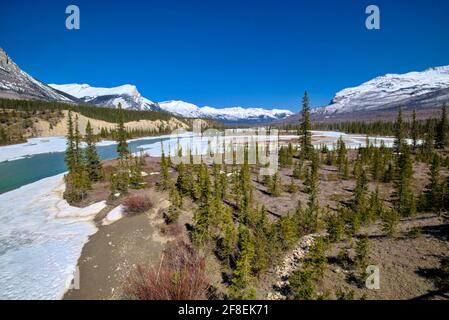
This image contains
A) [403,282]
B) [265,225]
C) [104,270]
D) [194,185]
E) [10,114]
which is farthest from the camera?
[10,114]

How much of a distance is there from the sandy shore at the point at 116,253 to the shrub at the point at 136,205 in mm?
749

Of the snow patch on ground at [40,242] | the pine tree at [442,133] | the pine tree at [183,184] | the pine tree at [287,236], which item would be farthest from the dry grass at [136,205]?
the pine tree at [442,133]

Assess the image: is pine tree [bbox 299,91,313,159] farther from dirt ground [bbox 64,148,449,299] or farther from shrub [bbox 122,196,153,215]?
shrub [bbox 122,196,153,215]

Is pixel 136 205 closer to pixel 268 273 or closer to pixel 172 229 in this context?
pixel 172 229

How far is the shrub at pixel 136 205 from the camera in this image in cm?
1789

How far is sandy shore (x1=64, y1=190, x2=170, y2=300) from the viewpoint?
10.2 metres

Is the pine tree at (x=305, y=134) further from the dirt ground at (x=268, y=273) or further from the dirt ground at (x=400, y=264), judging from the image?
the dirt ground at (x=400, y=264)

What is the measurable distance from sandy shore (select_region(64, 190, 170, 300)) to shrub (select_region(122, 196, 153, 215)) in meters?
0.75

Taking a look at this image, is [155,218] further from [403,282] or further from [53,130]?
[53,130]

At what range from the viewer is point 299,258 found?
11.5 metres

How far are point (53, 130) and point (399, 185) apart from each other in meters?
133

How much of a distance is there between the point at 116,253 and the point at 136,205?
18.5 feet

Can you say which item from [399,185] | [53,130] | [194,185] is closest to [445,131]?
[399,185]

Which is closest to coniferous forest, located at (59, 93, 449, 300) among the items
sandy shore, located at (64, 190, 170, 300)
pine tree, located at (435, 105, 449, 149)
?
sandy shore, located at (64, 190, 170, 300)
